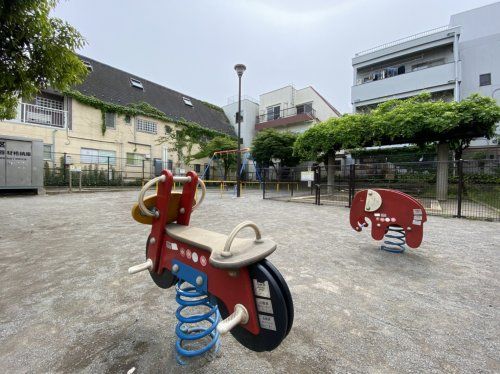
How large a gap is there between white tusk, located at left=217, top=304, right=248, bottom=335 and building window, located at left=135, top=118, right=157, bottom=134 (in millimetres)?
21965

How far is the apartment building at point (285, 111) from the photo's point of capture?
84.0ft

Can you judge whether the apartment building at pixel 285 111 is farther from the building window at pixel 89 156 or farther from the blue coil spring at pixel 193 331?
the blue coil spring at pixel 193 331

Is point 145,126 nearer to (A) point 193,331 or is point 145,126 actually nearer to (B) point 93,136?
(B) point 93,136

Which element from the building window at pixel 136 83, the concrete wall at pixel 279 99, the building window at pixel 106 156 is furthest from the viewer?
the concrete wall at pixel 279 99

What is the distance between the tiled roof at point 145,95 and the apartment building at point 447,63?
15307 millimetres

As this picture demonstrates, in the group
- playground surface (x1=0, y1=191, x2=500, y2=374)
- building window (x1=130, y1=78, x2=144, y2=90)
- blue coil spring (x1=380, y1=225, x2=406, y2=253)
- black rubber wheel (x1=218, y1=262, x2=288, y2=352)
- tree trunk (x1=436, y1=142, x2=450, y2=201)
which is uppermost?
building window (x1=130, y1=78, x2=144, y2=90)

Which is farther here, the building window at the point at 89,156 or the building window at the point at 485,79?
the building window at the point at 485,79

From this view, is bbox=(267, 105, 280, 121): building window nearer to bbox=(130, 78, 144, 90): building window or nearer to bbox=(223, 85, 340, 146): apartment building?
bbox=(223, 85, 340, 146): apartment building

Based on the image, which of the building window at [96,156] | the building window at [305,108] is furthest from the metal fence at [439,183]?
the building window at [305,108]

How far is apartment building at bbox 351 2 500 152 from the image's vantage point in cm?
1891

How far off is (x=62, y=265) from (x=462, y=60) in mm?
27852

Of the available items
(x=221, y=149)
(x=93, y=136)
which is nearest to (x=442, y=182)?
(x=221, y=149)

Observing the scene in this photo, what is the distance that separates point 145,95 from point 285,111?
13805 millimetres

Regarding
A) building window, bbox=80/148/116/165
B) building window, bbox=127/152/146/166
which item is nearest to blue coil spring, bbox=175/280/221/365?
building window, bbox=80/148/116/165
